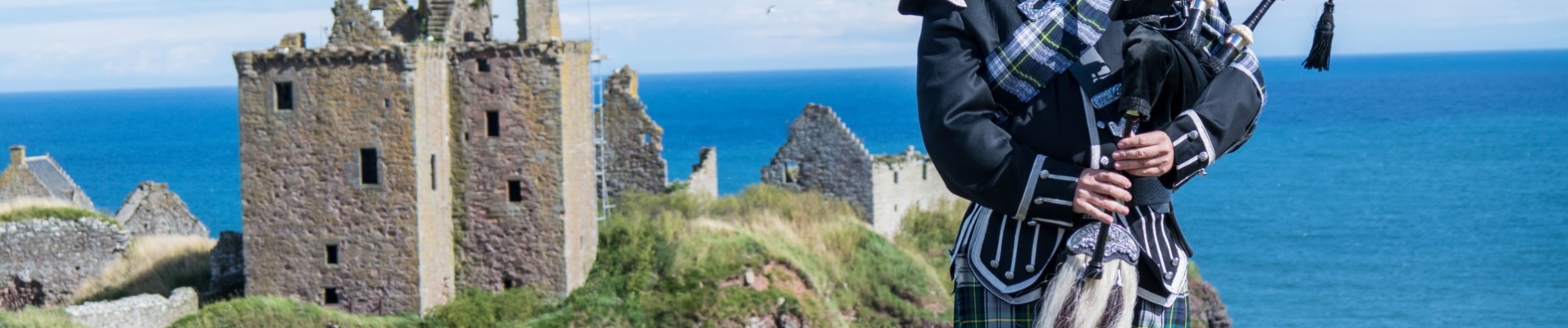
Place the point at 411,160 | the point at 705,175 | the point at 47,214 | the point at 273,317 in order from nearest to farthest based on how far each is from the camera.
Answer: the point at 273,317
the point at 411,160
the point at 47,214
the point at 705,175

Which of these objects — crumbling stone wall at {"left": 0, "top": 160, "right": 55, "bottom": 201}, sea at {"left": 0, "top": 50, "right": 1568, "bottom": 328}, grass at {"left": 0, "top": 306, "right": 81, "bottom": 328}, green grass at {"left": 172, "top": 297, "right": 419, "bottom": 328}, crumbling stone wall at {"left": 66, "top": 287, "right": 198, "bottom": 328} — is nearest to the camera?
grass at {"left": 0, "top": 306, "right": 81, "bottom": 328}

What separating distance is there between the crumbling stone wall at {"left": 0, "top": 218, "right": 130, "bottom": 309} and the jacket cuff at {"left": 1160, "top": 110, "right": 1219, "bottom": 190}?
25.4m

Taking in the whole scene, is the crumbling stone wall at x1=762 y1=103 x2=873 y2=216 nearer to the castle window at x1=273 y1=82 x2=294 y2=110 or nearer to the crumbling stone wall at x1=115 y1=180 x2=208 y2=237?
the crumbling stone wall at x1=115 y1=180 x2=208 y2=237

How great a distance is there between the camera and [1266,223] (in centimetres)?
6406

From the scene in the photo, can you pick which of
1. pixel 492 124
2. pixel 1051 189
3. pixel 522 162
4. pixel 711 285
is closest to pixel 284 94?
pixel 492 124

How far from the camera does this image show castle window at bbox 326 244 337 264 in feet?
81.0

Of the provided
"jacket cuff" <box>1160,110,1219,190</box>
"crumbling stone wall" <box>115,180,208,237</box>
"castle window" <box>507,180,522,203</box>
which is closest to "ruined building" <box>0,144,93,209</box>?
"crumbling stone wall" <box>115,180,208,237</box>

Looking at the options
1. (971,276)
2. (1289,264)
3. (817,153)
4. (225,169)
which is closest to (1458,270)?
(1289,264)

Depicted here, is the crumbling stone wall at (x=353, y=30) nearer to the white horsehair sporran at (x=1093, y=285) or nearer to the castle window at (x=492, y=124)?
the castle window at (x=492, y=124)

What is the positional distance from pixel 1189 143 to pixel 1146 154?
152mm

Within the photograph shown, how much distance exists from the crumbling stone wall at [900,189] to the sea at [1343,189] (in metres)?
4.76

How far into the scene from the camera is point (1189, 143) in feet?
16.4

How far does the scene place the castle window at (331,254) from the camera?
24.7 meters

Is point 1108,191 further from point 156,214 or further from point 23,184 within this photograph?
point 23,184
